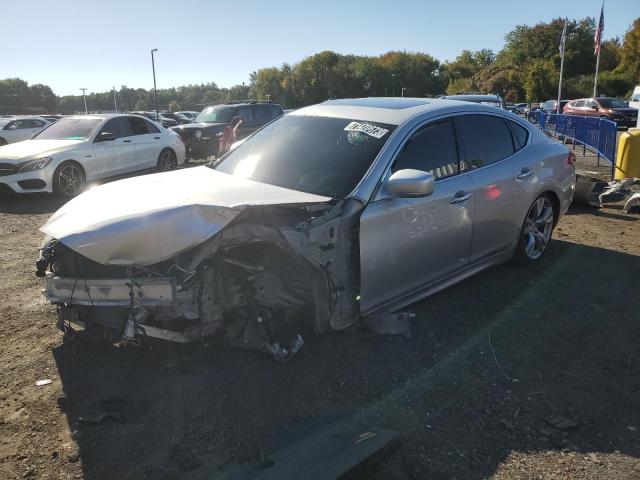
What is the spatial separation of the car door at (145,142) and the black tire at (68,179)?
147 cm

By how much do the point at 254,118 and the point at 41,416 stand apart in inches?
529

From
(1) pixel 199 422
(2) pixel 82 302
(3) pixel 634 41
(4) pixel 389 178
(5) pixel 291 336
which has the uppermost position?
(3) pixel 634 41

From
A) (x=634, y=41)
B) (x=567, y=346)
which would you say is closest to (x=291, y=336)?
(x=567, y=346)

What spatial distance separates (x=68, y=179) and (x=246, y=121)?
21.6 feet

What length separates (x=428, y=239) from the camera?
12.5 feet

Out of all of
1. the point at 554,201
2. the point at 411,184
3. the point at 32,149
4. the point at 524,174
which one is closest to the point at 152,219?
the point at 411,184

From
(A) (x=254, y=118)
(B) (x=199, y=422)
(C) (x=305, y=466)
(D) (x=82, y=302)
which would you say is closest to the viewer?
(C) (x=305, y=466)

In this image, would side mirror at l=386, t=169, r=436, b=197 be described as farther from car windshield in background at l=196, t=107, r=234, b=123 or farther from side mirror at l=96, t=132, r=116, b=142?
car windshield in background at l=196, t=107, r=234, b=123

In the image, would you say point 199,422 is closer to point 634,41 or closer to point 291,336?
point 291,336

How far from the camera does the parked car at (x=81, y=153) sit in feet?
30.1

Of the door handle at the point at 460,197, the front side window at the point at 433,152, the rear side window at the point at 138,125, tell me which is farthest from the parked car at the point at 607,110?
the door handle at the point at 460,197

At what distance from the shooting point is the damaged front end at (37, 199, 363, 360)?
9.68 feet

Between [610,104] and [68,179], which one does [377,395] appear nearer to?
[68,179]

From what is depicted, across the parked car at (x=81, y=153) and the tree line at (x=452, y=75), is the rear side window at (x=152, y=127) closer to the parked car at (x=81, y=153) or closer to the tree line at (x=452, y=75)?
the parked car at (x=81, y=153)
